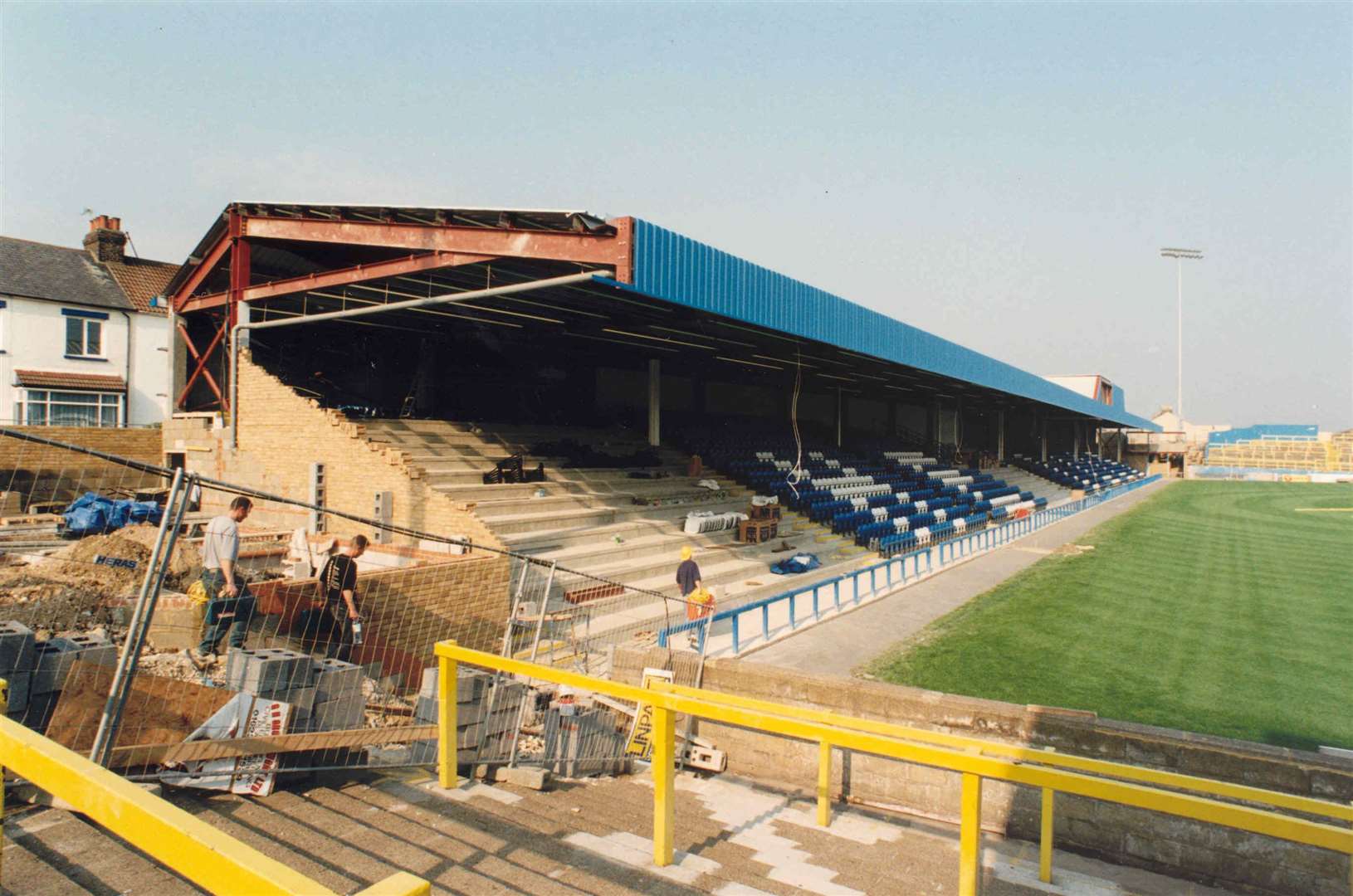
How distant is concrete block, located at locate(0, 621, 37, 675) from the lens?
15.6ft

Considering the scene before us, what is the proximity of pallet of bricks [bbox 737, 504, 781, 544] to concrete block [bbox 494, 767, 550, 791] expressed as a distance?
1339cm

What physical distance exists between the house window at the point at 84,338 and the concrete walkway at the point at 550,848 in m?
27.3

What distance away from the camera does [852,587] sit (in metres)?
15.4

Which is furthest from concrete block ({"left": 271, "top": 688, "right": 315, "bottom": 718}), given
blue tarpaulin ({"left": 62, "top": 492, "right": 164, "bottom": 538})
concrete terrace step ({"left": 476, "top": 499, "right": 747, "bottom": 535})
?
blue tarpaulin ({"left": 62, "top": 492, "right": 164, "bottom": 538})

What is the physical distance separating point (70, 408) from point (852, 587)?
2520cm

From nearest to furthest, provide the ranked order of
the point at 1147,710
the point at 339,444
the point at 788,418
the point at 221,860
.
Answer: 1. the point at 221,860
2. the point at 1147,710
3. the point at 339,444
4. the point at 788,418

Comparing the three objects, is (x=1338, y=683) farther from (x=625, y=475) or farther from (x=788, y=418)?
(x=788, y=418)

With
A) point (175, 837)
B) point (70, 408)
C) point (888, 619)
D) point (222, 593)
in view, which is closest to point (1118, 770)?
point (175, 837)

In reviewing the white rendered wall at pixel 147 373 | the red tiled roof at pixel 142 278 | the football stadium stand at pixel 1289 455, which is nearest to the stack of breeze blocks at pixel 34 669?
the white rendered wall at pixel 147 373

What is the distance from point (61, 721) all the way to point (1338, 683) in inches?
546

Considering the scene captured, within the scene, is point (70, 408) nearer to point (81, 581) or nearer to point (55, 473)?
point (55, 473)

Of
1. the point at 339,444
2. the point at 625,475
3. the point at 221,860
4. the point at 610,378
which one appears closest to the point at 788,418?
the point at 610,378

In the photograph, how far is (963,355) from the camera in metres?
25.0

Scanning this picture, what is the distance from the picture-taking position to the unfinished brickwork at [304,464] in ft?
45.6
